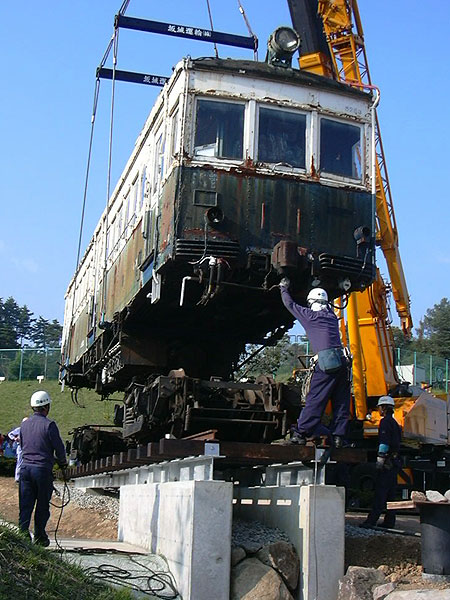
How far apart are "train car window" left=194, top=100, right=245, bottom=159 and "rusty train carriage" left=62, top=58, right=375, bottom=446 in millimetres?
11

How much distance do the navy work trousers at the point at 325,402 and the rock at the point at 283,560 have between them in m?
1.10

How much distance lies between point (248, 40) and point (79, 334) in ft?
22.4

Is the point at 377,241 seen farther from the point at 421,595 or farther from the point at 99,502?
the point at 421,595

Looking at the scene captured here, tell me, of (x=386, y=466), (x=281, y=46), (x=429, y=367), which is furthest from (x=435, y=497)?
(x=429, y=367)

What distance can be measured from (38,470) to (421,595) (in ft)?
12.0

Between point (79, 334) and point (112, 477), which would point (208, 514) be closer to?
point (112, 477)

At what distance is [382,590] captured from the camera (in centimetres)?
651

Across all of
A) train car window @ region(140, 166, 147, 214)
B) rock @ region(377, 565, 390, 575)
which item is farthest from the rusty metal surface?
train car window @ region(140, 166, 147, 214)

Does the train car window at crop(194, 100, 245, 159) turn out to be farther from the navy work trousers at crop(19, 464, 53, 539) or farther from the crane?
the crane

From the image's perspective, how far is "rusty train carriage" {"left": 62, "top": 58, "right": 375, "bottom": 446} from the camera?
906cm

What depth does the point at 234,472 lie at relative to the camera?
32.0 feet

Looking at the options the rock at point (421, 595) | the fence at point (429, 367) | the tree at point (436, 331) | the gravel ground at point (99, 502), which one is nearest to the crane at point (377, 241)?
the gravel ground at point (99, 502)

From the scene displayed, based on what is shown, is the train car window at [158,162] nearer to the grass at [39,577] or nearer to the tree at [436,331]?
the grass at [39,577]

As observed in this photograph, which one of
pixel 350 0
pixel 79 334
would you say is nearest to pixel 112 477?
pixel 79 334
